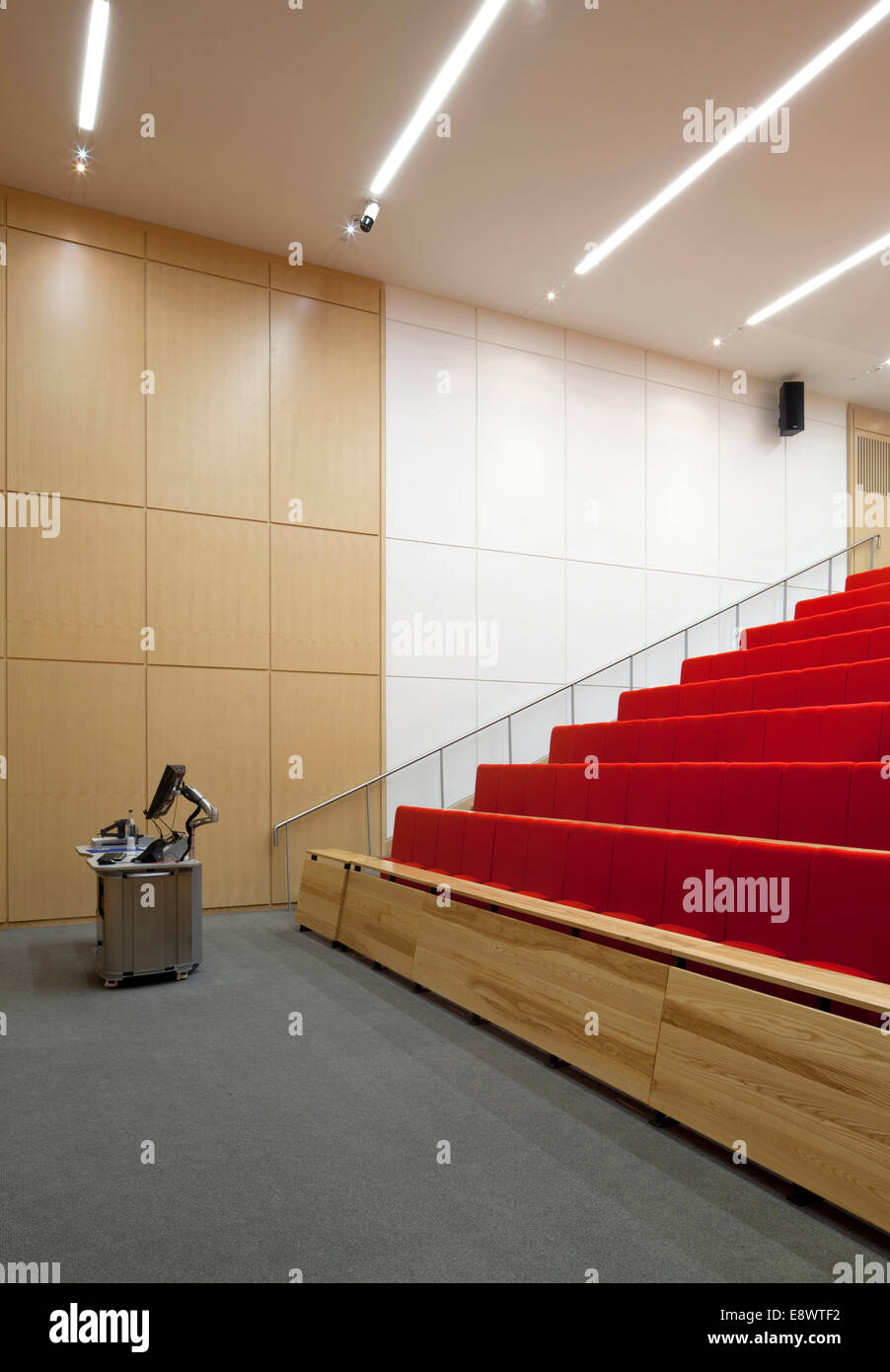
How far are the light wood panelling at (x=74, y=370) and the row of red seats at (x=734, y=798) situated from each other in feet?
7.83

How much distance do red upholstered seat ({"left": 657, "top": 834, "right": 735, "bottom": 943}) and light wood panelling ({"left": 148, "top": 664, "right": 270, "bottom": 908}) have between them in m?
2.51

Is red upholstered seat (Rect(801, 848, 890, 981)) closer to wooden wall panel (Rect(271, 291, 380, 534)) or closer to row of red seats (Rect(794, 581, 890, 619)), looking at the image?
row of red seats (Rect(794, 581, 890, 619))

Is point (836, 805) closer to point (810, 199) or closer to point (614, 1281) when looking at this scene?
point (614, 1281)

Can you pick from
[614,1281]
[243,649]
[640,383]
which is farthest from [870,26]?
[614,1281]

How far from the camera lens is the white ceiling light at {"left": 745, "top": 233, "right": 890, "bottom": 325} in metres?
4.45

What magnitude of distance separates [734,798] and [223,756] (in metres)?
2.50

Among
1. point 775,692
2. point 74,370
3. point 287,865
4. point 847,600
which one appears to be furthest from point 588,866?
point 74,370

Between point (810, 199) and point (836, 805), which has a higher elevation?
point (810, 199)

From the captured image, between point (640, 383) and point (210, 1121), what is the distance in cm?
492

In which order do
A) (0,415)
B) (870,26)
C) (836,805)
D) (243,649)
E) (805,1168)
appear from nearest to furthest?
(805,1168) < (836,805) < (870,26) < (0,415) < (243,649)

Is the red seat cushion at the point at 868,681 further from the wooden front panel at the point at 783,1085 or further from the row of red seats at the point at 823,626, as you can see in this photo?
the wooden front panel at the point at 783,1085

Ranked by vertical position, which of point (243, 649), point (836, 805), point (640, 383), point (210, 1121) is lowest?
point (210, 1121)

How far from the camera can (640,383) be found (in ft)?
18.3
